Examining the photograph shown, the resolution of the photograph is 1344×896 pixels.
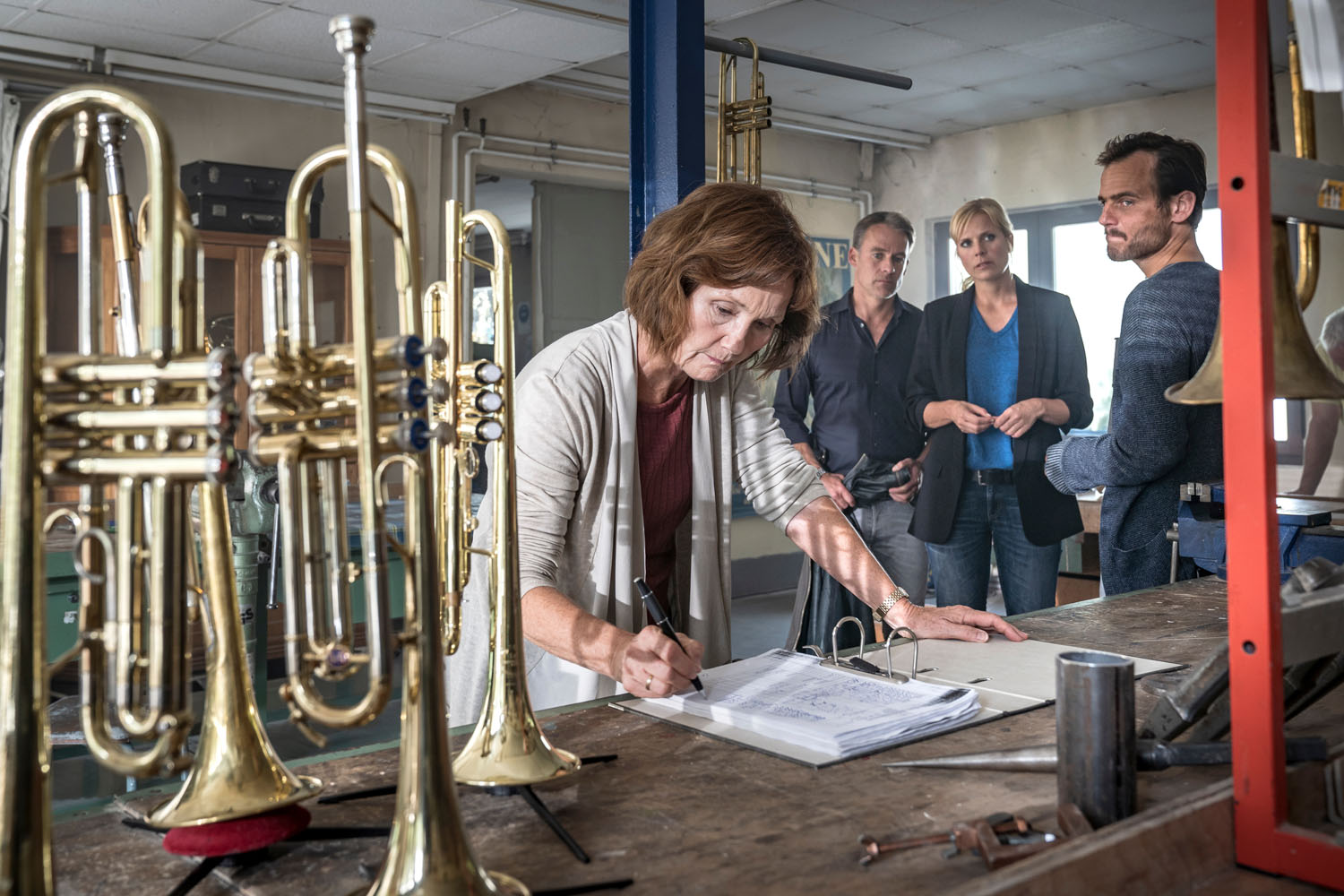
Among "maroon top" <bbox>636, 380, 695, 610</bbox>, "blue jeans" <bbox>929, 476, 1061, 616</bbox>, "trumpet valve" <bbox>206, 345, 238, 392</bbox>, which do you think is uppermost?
"trumpet valve" <bbox>206, 345, 238, 392</bbox>

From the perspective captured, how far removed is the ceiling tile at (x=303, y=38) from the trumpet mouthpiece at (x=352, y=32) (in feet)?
13.6

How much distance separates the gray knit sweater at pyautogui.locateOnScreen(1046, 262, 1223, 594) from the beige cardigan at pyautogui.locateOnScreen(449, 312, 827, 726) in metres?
1.06

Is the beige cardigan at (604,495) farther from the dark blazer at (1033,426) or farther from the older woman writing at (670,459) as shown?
the dark blazer at (1033,426)

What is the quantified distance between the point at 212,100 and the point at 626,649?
16.3ft

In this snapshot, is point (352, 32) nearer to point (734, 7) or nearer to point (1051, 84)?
point (734, 7)

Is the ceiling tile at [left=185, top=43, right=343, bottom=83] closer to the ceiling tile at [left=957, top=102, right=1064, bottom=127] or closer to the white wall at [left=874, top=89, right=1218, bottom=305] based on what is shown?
the ceiling tile at [left=957, top=102, right=1064, bottom=127]

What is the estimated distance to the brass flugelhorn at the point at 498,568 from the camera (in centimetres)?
109

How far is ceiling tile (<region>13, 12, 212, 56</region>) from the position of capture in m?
4.58

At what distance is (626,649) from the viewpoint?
4.74 ft

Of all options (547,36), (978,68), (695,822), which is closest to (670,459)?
(695,822)

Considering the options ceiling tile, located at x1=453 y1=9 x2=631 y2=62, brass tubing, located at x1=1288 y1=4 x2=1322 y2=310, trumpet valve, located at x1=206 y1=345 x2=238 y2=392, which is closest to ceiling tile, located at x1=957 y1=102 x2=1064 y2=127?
ceiling tile, located at x1=453 y1=9 x2=631 y2=62

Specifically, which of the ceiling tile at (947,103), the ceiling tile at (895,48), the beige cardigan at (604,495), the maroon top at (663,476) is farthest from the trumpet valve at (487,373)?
the ceiling tile at (947,103)

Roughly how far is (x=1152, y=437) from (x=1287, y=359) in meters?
1.75

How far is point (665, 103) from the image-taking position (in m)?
2.74
